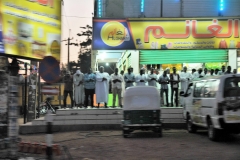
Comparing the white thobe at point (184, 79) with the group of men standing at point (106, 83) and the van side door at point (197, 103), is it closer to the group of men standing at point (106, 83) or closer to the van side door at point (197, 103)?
the group of men standing at point (106, 83)

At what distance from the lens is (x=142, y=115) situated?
12750mm

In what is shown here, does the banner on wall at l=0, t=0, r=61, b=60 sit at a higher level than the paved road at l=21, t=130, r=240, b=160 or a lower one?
higher

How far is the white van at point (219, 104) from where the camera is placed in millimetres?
10375

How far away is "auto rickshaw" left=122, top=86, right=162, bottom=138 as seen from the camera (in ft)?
41.7

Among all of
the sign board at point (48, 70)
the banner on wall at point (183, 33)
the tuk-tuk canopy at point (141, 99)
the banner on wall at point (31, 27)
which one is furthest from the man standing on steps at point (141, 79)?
the sign board at point (48, 70)

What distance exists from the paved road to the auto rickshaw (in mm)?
401

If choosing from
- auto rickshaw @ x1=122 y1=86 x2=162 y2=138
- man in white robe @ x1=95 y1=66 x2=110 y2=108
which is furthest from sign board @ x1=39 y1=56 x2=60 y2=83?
man in white robe @ x1=95 y1=66 x2=110 y2=108

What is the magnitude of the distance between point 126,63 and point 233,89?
437 inches

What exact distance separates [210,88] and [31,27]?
603cm

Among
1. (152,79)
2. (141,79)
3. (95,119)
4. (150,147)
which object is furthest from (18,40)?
(152,79)

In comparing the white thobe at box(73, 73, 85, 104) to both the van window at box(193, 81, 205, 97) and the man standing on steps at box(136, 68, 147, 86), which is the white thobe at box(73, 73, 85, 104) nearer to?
the man standing on steps at box(136, 68, 147, 86)

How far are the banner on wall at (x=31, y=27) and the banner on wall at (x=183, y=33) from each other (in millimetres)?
7748

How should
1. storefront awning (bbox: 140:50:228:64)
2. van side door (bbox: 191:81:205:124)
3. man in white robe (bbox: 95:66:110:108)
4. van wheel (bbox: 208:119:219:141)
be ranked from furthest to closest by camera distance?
storefront awning (bbox: 140:50:228:64) → man in white robe (bbox: 95:66:110:108) → van side door (bbox: 191:81:205:124) → van wheel (bbox: 208:119:219:141)

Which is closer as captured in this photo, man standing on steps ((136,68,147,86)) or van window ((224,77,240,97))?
van window ((224,77,240,97))
